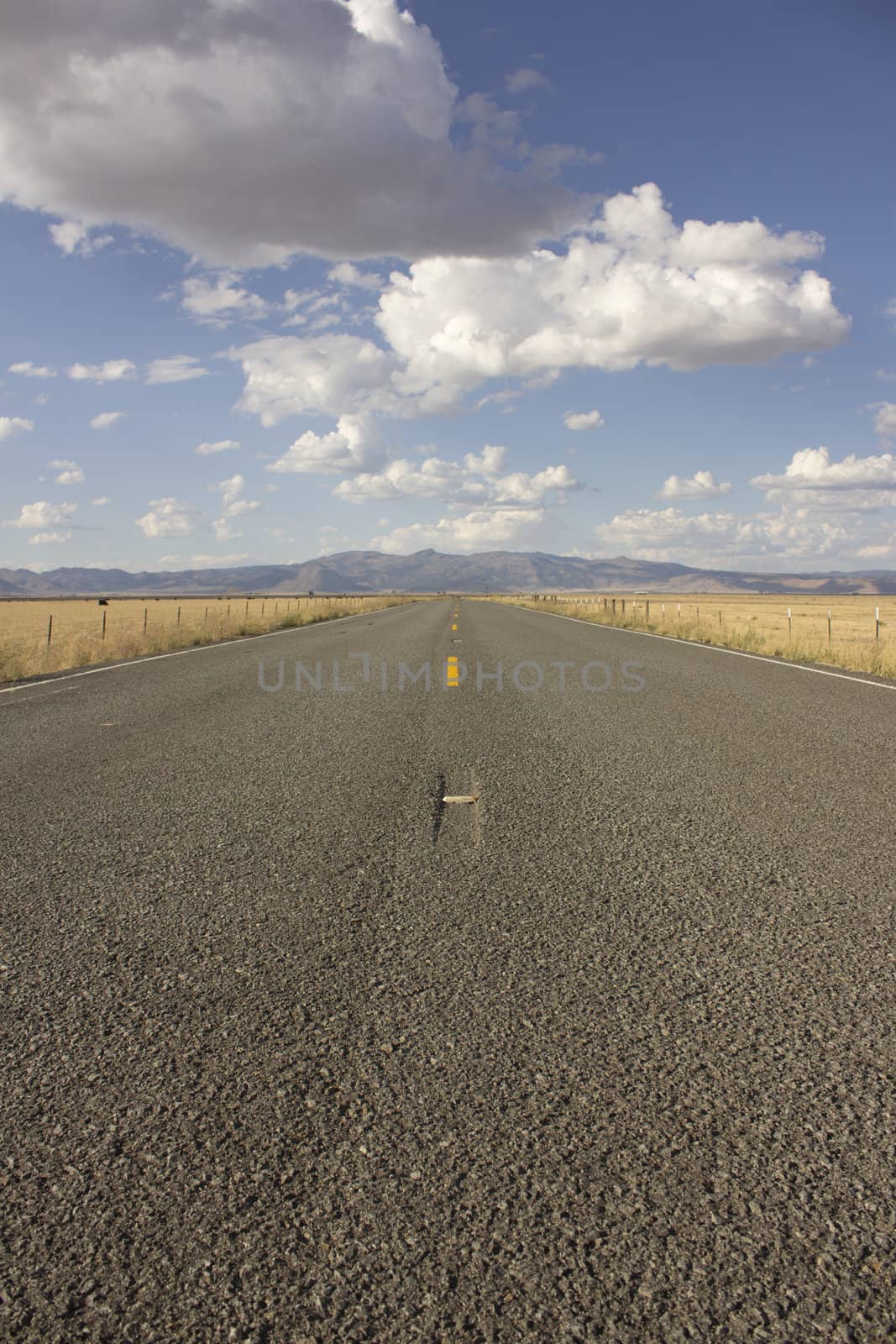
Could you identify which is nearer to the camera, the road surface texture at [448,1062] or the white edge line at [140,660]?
the road surface texture at [448,1062]

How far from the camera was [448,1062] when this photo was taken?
2.57 meters

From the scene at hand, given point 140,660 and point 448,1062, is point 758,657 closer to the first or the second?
point 140,660

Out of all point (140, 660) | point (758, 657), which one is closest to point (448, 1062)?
point (140, 660)

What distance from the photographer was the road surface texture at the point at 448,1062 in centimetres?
178

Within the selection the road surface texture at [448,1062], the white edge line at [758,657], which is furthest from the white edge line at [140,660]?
the white edge line at [758,657]

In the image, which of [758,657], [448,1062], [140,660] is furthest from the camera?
[758,657]

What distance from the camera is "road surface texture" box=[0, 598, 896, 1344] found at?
5.84ft

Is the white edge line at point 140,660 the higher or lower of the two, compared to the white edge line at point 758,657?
lower

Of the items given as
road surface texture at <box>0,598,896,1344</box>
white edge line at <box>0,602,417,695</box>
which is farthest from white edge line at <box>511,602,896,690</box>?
white edge line at <box>0,602,417,695</box>

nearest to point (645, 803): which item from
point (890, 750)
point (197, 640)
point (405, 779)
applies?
point (405, 779)

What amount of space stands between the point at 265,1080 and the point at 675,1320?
1237 millimetres

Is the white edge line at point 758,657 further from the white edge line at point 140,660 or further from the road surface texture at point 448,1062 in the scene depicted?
the white edge line at point 140,660

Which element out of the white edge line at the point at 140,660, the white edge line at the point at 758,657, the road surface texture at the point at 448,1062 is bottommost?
the road surface texture at the point at 448,1062

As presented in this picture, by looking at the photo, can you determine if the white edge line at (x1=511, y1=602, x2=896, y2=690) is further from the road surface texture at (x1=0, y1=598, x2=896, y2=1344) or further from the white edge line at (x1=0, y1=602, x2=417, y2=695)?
the white edge line at (x1=0, y1=602, x2=417, y2=695)
